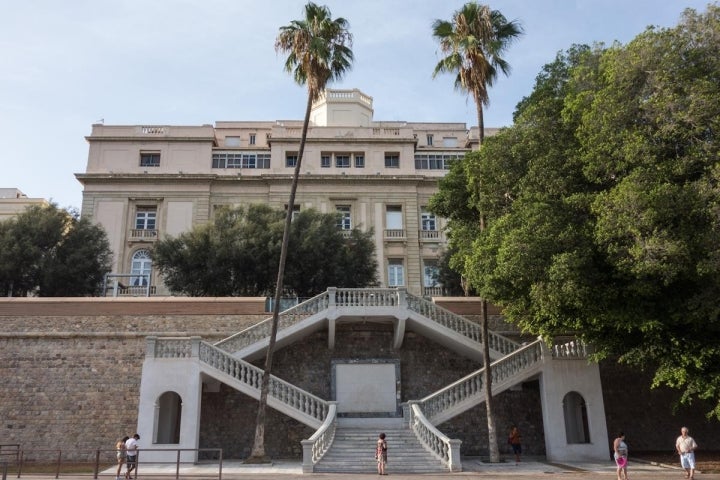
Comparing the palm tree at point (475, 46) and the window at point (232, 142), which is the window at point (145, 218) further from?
the palm tree at point (475, 46)

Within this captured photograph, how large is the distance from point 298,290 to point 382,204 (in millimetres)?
11980

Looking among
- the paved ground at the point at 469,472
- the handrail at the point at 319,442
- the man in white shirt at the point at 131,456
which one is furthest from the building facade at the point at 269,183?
the man in white shirt at the point at 131,456

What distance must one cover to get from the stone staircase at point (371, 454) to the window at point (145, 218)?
2398cm

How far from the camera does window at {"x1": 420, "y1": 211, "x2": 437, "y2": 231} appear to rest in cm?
3984

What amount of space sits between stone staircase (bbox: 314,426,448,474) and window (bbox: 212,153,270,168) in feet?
80.1

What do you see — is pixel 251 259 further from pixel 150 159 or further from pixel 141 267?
pixel 150 159

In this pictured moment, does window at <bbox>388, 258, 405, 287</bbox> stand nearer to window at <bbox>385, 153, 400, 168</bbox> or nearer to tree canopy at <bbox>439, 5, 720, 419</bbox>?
window at <bbox>385, 153, 400, 168</bbox>

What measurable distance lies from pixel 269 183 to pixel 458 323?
21491mm

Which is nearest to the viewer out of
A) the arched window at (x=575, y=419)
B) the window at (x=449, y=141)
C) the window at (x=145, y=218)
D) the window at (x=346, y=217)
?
the arched window at (x=575, y=419)

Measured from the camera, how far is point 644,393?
21672 mm

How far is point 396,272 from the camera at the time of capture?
38875 mm

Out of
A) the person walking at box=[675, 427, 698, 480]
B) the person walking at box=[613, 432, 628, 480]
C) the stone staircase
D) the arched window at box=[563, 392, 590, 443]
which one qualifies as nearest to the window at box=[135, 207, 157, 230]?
the stone staircase

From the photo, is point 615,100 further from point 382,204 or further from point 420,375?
point 382,204

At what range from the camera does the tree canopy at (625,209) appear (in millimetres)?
14445
